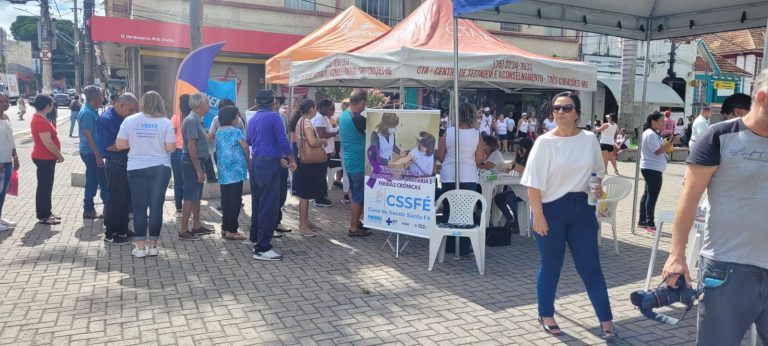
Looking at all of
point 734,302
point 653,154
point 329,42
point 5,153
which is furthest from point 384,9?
point 734,302

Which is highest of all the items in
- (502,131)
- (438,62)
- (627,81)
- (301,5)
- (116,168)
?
(301,5)

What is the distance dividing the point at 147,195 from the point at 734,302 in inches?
202

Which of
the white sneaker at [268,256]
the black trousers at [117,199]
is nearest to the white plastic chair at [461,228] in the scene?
the white sneaker at [268,256]

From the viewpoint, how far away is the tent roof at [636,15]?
6.28 metres

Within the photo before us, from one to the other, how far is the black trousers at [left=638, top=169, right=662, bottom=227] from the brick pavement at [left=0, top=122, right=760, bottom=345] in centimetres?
103

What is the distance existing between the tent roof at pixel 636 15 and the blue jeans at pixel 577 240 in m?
2.43

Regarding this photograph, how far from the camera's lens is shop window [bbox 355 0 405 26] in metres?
22.6

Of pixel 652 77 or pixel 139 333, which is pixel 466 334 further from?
pixel 652 77

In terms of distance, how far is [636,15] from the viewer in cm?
741

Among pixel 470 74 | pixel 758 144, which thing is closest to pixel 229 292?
pixel 470 74

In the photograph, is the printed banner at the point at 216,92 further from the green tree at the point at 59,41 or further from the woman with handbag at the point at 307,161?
the green tree at the point at 59,41

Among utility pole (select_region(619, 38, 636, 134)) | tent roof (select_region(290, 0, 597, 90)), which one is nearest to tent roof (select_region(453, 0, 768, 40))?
tent roof (select_region(290, 0, 597, 90))

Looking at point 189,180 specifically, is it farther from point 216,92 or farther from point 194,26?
point 194,26

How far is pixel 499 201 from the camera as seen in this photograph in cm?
725
